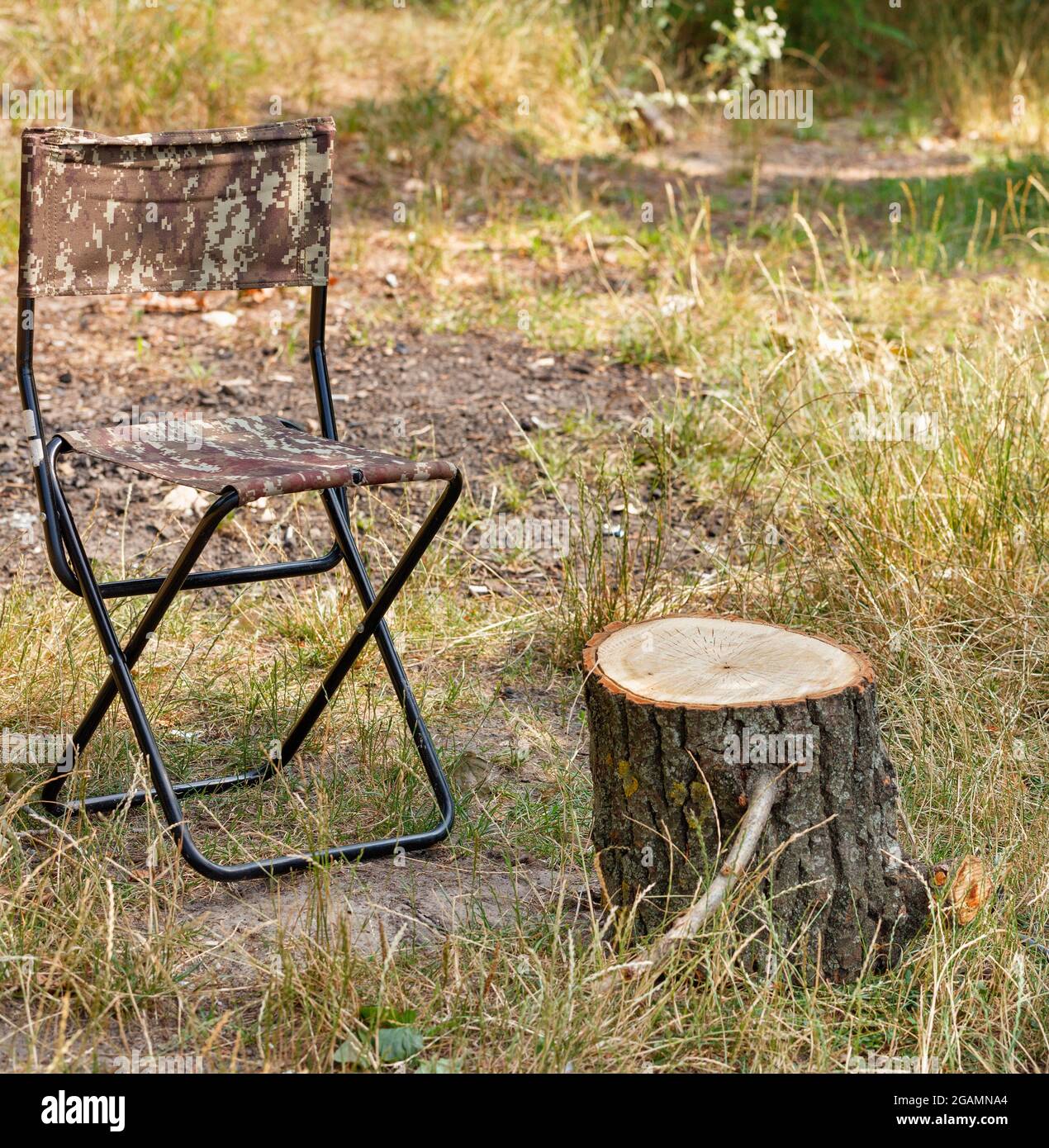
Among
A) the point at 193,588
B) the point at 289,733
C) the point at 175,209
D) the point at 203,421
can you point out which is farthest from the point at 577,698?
the point at 175,209

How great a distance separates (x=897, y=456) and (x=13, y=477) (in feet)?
8.32

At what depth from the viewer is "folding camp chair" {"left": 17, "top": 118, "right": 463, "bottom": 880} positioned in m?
2.34

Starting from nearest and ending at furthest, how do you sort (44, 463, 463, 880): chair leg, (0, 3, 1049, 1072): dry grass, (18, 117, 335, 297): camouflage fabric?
1. (0, 3, 1049, 1072): dry grass
2. (44, 463, 463, 880): chair leg
3. (18, 117, 335, 297): camouflage fabric

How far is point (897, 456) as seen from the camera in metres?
A: 3.46

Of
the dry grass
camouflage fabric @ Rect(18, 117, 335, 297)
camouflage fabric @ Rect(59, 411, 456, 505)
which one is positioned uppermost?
camouflage fabric @ Rect(18, 117, 335, 297)

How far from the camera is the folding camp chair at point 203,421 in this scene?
7.66ft

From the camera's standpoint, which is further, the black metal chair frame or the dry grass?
the black metal chair frame

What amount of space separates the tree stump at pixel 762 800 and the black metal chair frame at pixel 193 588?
0.44m

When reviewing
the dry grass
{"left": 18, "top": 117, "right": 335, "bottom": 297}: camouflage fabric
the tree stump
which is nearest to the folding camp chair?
{"left": 18, "top": 117, "right": 335, "bottom": 297}: camouflage fabric

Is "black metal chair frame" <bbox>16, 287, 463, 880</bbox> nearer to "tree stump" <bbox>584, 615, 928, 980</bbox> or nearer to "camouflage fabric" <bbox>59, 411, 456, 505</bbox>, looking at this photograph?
"camouflage fabric" <bbox>59, 411, 456, 505</bbox>

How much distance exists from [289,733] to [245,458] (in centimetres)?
66

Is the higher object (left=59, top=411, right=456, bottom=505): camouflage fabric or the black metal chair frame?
(left=59, top=411, right=456, bottom=505): camouflage fabric

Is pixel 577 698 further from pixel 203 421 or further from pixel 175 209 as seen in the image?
pixel 175 209

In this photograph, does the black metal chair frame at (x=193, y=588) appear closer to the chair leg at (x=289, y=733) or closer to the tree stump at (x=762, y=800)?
the chair leg at (x=289, y=733)
